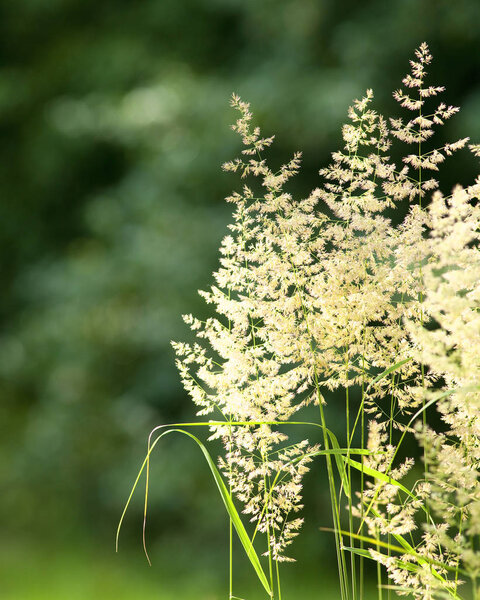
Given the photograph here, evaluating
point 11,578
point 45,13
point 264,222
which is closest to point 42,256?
point 45,13

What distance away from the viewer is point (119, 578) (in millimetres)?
2533

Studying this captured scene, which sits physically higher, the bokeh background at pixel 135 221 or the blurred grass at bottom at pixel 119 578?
the bokeh background at pixel 135 221

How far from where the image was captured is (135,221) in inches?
112

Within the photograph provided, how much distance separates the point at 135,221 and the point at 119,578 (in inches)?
51.8

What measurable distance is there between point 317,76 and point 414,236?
2004 millimetres

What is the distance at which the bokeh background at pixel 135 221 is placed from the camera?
2395mm

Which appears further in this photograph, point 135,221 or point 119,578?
point 135,221

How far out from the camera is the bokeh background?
2395 mm

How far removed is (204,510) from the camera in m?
2.48

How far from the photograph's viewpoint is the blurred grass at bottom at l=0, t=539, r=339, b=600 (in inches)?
92.4

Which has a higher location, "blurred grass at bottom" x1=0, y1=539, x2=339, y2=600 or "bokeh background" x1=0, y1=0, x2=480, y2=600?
"bokeh background" x1=0, y1=0, x2=480, y2=600

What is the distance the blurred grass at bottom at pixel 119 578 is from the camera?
2.35 m

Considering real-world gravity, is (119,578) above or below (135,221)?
below

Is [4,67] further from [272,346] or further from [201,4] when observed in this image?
[272,346]
